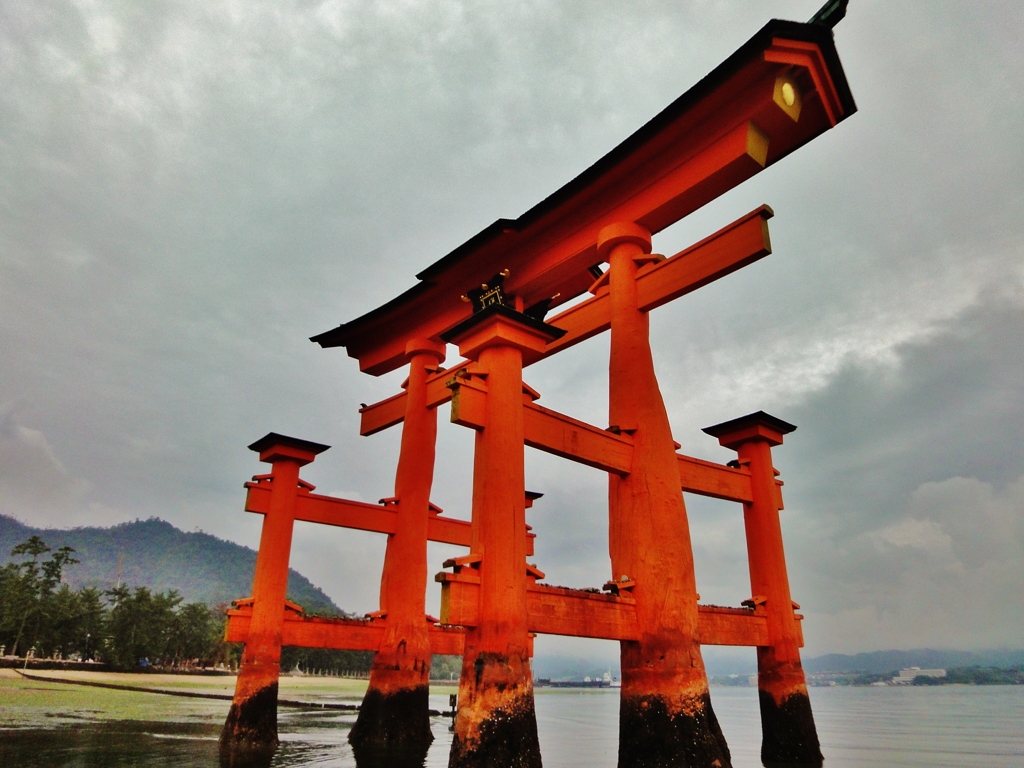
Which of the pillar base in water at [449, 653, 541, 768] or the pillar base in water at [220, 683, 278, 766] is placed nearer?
the pillar base in water at [449, 653, 541, 768]

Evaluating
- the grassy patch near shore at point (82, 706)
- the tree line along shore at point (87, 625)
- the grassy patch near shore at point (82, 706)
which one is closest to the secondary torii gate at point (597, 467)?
the grassy patch near shore at point (82, 706)

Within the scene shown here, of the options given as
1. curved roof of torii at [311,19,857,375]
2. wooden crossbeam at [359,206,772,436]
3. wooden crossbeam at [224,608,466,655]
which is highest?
curved roof of torii at [311,19,857,375]

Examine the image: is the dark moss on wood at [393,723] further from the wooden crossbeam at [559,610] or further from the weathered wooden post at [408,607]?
the wooden crossbeam at [559,610]

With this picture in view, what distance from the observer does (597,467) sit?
989cm

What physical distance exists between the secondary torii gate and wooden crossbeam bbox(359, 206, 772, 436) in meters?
0.03

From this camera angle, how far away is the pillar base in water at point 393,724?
13016mm

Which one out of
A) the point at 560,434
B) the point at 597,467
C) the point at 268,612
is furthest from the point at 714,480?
the point at 268,612

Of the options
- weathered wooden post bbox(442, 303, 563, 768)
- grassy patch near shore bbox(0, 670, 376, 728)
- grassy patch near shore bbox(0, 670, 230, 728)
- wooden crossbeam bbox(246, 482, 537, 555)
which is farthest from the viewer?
grassy patch near shore bbox(0, 670, 376, 728)

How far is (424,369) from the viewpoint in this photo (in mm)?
16266

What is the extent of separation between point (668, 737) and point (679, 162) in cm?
893

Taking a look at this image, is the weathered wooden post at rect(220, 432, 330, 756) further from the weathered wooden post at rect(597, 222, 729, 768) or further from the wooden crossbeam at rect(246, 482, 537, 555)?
the weathered wooden post at rect(597, 222, 729, 768)

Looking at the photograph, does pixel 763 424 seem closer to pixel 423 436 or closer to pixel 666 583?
pixel 666 583

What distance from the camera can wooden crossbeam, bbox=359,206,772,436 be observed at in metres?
10.3

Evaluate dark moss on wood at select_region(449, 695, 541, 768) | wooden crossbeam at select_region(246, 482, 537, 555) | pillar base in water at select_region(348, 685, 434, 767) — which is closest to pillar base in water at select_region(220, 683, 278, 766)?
pillar base in water at select_region(348, 685, 434, 767)
